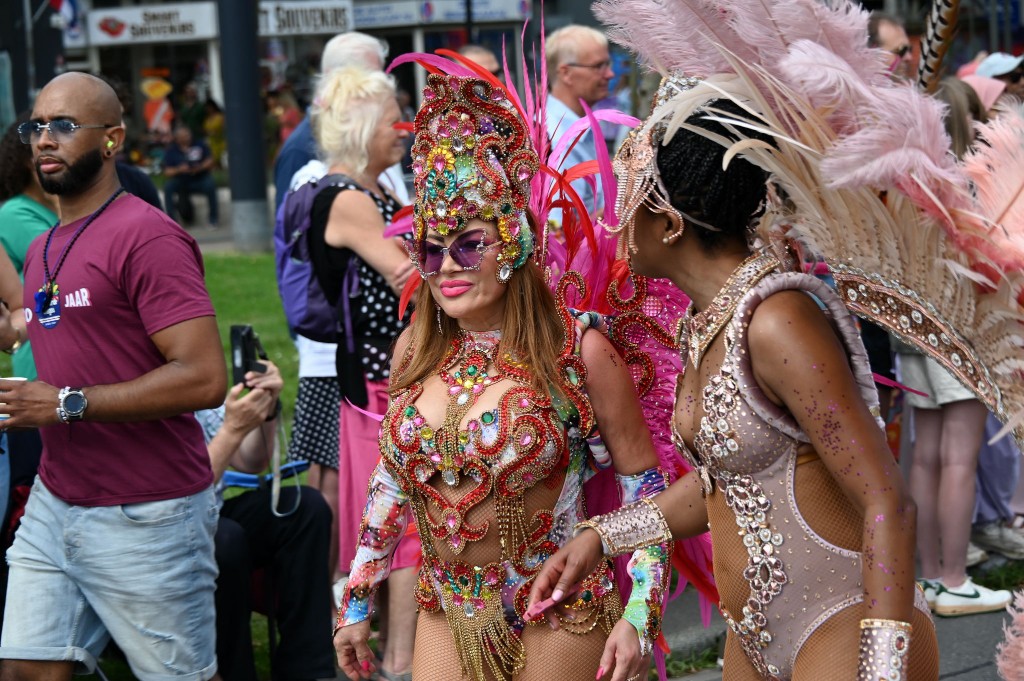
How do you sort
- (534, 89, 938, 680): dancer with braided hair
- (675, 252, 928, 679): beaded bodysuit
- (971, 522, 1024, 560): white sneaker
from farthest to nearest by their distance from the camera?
(971, 522, 1024, 560): white sneaker
(675, 252, 928, 679): beaded bodysuit
(534, 89, 938, 680): dancer with braided hair

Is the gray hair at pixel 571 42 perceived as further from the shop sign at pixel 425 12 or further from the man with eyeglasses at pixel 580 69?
the shop sign at pixel 425 12

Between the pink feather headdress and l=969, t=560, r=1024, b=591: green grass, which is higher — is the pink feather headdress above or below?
above

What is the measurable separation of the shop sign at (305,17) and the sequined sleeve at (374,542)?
2950cm

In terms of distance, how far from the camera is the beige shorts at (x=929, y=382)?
210 inches

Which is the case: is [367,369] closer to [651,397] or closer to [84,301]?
[84,301]

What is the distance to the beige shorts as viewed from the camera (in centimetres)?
534

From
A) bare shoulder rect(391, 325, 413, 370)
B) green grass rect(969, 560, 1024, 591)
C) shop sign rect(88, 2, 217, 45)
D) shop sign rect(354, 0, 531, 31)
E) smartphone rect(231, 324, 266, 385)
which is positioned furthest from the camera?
shop sign rect(88, 2, 217, 45)

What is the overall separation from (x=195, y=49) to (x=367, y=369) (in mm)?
30881

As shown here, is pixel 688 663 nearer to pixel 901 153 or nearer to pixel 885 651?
pixel 885 651

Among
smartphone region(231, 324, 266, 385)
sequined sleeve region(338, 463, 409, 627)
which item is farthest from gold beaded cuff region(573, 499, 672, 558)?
smartphone region(231, 324, 266, 385)

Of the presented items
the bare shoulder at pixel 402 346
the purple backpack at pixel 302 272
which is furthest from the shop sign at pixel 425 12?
the bare shoulder at pixel 402 346

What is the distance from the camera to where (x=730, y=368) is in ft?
7.82

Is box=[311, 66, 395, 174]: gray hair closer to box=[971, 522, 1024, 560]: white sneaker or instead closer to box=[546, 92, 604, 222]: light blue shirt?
box=[546, 92, 604, 222]: light blue shirt

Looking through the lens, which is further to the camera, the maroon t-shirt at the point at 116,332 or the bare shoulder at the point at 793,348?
the maroon t-shirt at the point at 116,332
